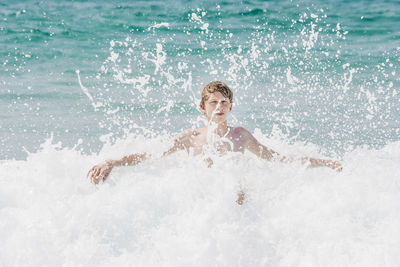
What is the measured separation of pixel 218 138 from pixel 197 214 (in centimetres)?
86

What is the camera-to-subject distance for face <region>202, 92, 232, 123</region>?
4.18 metres

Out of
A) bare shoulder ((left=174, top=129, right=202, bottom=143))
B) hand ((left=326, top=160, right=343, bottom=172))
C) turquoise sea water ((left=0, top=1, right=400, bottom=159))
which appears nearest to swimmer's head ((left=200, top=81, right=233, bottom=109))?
bare shoulder ((left=174, top=129, right=202, bottom=143))

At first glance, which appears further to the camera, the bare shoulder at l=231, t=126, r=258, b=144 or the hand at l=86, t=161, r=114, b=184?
the bare shoulder at l=231, t=126, r=258, b=144

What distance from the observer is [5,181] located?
4414 millimetres

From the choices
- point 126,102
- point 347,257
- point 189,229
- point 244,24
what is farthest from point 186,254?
point 244,24

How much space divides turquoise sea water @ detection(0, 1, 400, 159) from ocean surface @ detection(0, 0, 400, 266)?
5 cm

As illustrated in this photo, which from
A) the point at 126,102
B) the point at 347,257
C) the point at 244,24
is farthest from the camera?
the point at 244,24

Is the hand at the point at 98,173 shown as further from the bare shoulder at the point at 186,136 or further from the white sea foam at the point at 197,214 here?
the bare shoulder at the point at 186,136

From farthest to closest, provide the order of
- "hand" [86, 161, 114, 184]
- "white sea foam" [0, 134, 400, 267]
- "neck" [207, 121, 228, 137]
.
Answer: "neck" [207, 121, 228, 137] → "hand" [86, 161, 114, 184] → "white sea foam" [0, 134, 400, 267]

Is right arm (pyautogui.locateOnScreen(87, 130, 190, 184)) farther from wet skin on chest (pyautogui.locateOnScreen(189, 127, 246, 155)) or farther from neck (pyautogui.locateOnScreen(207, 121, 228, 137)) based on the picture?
neck (pyautogui.locateOnScreen(207, 121, 228, 137))

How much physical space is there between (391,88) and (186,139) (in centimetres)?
578

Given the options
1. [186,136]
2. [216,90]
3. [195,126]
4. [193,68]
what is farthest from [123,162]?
[193,68]

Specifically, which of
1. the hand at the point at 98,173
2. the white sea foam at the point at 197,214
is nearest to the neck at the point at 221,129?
the white sea foam at the point at 197,214

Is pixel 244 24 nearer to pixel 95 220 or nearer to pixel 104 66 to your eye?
pixel 104 66
